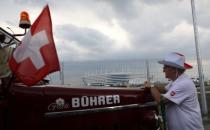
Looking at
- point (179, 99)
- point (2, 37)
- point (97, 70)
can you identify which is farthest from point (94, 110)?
point (97, 70)

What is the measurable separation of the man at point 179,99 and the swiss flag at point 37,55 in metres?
1.31

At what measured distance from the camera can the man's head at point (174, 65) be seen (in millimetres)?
4637

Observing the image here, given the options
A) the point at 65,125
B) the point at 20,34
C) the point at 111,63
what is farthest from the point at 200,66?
the point at 65,125

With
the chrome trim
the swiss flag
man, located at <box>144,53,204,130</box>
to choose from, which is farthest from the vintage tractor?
the swiss flag

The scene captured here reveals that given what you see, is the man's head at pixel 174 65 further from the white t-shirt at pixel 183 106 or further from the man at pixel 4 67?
the man at pixel 4 67

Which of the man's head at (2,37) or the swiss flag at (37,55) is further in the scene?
the man's head at (2,37)

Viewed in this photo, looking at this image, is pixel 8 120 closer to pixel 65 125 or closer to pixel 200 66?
pixel 65 125

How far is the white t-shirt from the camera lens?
452 centimetres

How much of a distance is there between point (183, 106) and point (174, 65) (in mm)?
424

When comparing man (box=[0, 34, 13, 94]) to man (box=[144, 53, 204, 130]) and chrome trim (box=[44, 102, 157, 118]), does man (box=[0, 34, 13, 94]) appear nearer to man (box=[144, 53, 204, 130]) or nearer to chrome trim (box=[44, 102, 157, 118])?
chrome trim (box=[44, 102, 157, 118])

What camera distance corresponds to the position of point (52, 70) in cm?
367

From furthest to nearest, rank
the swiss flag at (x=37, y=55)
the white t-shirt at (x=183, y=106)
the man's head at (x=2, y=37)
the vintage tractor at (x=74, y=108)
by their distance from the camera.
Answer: the man's head at (x=2, y=37), the white t-shirt at (x=183, y=106), the vintage tractor at (x=74, y=108), the swiss flag at (x=37, y=55)

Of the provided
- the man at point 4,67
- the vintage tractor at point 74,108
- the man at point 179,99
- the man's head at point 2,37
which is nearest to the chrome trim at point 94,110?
the vintage tractor at point 74,108

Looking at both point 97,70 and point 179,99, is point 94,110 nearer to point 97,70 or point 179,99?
point 179,99
